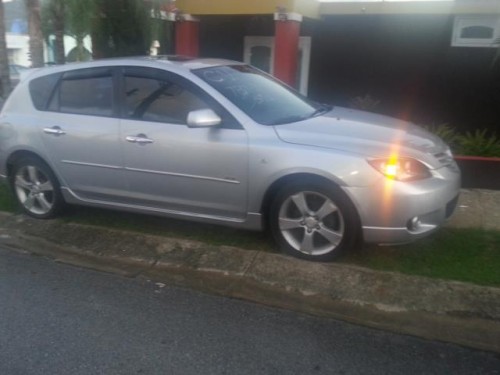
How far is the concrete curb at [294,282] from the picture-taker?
3607 mm

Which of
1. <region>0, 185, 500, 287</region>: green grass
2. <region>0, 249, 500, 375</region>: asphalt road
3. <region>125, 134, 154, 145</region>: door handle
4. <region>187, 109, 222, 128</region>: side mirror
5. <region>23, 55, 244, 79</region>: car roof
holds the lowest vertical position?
<region>0, 249, 500, 375</region>: asphalt road

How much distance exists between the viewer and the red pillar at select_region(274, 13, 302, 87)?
8.33m

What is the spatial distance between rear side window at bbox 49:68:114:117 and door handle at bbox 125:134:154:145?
0.36 meters

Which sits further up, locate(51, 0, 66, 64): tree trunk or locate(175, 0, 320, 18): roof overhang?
locate(175, 0, 320, 18): roof overhang

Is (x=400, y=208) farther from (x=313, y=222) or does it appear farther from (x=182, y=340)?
(x=182, y=340)

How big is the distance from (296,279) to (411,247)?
1.07 meters

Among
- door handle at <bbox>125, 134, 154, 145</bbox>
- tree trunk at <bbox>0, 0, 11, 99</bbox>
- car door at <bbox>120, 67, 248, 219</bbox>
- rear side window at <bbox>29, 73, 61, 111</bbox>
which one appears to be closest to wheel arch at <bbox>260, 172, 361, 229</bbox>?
car door at <bbox>120, 67, 248, 219</bbox>

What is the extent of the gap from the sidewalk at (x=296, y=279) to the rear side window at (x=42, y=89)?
1171mm

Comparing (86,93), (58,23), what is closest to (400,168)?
(86,93)

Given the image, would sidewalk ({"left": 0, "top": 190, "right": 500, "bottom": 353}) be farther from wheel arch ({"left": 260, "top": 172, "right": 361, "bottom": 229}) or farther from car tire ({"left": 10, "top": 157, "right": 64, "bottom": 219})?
wheel arch ({"left": 260, "top": 172, "right": 361, "bottom": 229})

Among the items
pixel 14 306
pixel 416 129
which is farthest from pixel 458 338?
pixel 14 306

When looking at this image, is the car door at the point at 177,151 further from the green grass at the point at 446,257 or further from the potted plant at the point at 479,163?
the potted plant at the point at 479,163

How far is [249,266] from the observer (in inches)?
173

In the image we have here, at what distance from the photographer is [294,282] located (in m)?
4.13
